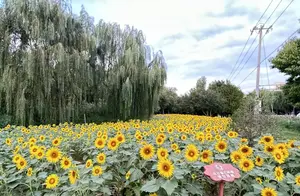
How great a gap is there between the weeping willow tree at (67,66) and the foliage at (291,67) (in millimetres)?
6734

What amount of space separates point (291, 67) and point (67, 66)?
10715 millimetres

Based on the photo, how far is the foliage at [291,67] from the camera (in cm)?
1217

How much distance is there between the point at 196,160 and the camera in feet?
5.53

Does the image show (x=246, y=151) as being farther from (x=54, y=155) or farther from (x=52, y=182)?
(x=54, y=155)

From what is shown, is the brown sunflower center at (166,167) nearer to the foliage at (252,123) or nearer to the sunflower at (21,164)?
the sunflower at (21,164)

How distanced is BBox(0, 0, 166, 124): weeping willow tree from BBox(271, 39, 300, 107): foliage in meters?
6.73

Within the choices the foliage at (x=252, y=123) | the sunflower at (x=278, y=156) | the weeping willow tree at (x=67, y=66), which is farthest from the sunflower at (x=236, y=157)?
the weeping willow tree at (x=67, y=66)

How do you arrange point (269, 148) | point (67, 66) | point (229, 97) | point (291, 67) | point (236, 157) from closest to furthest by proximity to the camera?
1. point (236, 157)
2. point (269, 148)
3. point (67, 66)
4. point (291, 67)
5. point (229, 97)

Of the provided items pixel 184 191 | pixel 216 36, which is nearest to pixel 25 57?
pixel 184 191

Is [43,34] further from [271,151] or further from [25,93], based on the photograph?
[271,151]

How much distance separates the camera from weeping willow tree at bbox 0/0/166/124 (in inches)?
319

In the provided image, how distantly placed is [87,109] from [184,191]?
9423mm

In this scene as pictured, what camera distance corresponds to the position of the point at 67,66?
27.9ft

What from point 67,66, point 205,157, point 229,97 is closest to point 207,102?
point 229,97
